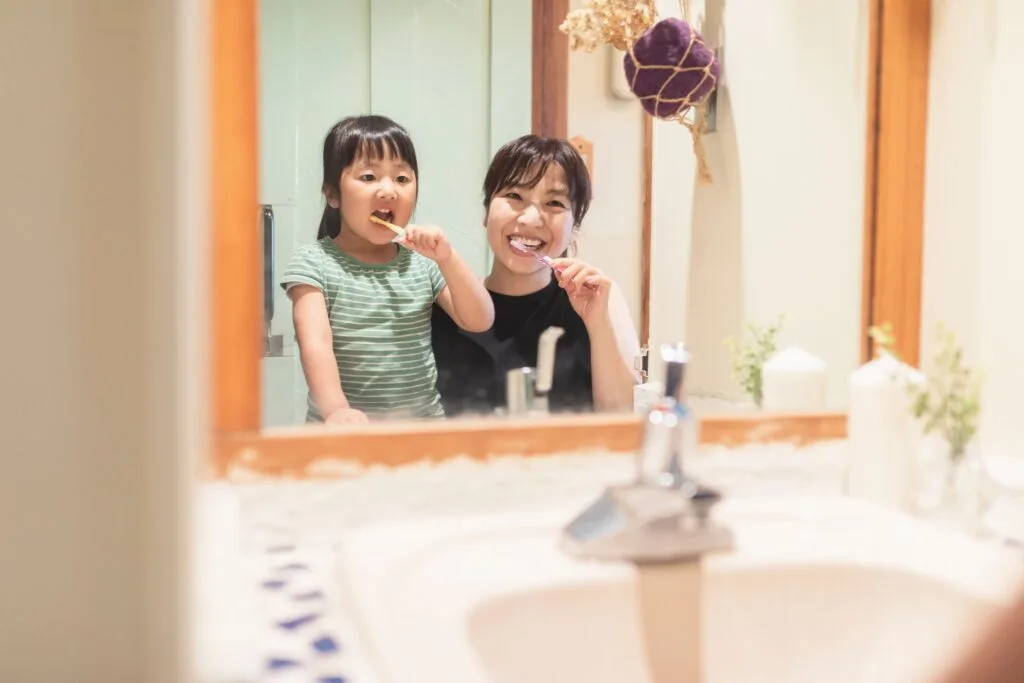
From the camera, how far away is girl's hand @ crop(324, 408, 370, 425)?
0.67 meters

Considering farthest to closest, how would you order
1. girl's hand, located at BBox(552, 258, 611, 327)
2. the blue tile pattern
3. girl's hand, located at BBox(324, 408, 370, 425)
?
1. girl's hand, located at BBox(552, 258, 611, 327)
2. girl's hand, located at BBox(324, 408, 370, 425)
3. the blue tile pattern

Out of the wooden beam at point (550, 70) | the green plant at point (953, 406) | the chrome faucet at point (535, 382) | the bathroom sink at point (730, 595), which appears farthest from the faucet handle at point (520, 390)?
the green plant at point (953, 406)

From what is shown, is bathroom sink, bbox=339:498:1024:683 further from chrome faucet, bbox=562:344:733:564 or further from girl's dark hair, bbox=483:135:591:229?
girl's dark hair, bbox=483:135:591:229

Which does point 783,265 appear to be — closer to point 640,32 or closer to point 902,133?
point 902,133

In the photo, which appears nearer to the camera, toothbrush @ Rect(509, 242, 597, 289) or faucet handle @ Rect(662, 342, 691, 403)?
faucet handle @ Rect(662, 342, 691, 403)

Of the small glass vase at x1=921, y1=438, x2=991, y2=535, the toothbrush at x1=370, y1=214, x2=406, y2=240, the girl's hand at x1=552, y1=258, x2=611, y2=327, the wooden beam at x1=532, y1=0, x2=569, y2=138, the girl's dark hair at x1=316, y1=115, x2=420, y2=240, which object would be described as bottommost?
the small glass vase at x1=921, y1=438, x2=991, y2=535

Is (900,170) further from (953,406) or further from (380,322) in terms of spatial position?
(380,322)

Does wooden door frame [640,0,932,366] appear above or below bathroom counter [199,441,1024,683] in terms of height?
above

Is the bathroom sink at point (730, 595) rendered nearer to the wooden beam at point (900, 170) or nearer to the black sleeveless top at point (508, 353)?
the black sleeveless top at point (508, 353)

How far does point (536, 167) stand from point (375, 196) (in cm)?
15

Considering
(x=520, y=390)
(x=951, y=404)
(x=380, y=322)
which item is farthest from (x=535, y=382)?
(x=951, y=404)

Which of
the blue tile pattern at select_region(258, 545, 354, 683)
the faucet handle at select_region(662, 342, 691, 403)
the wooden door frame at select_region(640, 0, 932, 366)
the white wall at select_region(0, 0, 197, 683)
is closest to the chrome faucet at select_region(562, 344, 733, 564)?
the faucet handle at select_region(662, 342, 691, 403)

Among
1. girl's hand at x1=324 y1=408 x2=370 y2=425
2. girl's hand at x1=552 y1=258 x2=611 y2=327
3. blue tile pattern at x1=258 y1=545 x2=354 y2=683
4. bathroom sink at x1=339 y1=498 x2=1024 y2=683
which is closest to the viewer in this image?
blue tile pattern at x1=258 y1=545 x2=354 y2=683

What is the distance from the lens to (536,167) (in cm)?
75
